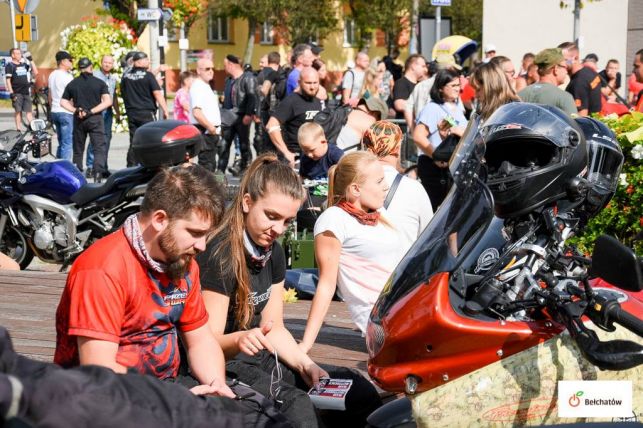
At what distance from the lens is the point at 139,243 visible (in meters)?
3.39

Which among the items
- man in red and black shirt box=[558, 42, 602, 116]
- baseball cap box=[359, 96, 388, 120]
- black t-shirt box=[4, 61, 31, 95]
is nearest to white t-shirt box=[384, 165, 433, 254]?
baseball cap box=[359, 96, 388, 120]

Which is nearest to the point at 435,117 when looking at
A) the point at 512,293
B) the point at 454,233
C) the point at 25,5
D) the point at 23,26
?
the point at 454,233

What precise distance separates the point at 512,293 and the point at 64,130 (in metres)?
13.3

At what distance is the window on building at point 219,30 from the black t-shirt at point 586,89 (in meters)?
39.7

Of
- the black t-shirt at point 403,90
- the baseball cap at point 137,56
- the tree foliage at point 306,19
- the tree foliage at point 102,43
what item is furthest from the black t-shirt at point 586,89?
the tree foliage at point 306,19

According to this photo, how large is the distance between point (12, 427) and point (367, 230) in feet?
11.7

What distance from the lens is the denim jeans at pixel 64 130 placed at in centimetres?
1533

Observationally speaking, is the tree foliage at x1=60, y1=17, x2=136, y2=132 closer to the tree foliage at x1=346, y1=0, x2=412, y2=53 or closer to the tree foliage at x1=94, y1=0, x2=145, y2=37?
the tree foliage at x1=94, y1=0, x2=145, y2=37

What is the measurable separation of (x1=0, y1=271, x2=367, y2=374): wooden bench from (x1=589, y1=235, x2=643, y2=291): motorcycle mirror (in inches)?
99.9

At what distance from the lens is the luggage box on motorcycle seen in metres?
8.34

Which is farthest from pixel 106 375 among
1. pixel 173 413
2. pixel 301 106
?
pixel 301 106

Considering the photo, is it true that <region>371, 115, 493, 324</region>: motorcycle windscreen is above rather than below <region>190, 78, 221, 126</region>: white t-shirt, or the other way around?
above

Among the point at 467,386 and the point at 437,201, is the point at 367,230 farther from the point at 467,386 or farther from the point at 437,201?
the point at 437,201

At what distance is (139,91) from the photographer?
14.9 metres
